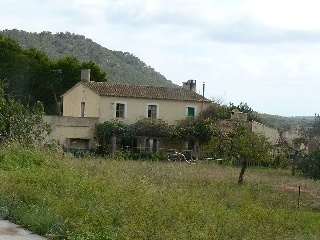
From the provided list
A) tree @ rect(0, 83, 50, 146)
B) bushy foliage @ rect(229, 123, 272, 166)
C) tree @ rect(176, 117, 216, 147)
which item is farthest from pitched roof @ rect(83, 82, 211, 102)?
bushy foliage @ rect(229, 123, 272, 166)

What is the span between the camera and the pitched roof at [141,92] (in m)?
50.7

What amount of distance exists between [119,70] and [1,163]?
77068mm

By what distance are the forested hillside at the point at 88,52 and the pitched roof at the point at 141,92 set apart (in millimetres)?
39028

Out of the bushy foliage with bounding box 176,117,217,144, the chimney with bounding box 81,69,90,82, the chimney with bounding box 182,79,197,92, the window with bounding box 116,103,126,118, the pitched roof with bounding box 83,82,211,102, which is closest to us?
the bushy foliage with bounding box 176,117,217,144

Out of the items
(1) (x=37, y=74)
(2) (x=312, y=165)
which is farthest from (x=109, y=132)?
(2) (x=312, y=165)

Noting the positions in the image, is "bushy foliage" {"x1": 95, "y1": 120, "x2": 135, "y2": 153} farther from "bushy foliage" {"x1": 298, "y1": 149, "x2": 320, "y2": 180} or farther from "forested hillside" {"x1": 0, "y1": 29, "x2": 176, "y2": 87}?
"forested hillside" {"x1": 0, "y1": 29, "x2": 176, "y2": 87}

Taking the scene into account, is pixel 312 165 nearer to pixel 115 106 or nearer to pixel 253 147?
pixel 253 147

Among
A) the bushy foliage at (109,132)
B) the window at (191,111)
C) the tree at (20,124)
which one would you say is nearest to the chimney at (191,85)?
the window at (191,111)

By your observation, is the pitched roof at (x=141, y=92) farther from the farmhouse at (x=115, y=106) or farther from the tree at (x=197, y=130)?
the tree at (x=197, y=130)

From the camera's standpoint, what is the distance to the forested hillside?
97.2 metres

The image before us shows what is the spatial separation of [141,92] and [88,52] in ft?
177

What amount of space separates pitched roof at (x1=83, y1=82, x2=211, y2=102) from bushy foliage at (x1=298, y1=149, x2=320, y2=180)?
20823 millimetres

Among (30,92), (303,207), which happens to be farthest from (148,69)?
(303,207)

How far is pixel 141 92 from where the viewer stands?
52.3 m
